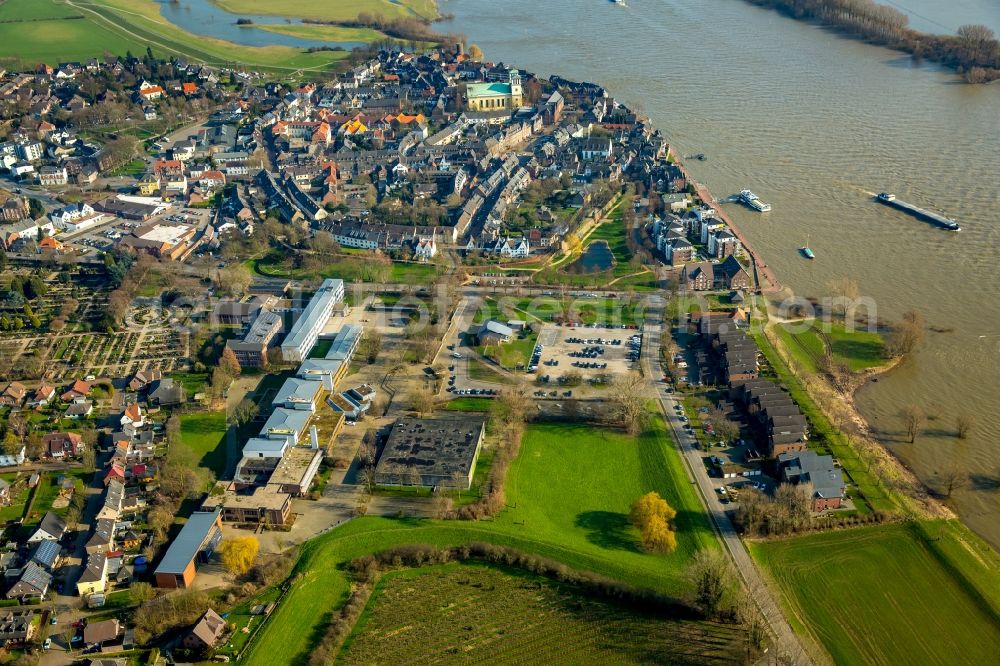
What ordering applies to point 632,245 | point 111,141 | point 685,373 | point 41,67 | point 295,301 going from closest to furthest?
point 685,373 < point 295,301 < point 632,245 < point 111,141 < point 41,67

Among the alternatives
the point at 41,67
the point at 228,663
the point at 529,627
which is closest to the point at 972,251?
the point at 529,627

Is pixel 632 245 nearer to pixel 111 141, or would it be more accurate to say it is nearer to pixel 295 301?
pixel 295 301

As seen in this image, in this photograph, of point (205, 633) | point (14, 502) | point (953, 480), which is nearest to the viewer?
point (205, 633)

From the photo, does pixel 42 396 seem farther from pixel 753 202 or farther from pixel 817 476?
pixel 753 202

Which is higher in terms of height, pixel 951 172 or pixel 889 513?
pixel 951 172

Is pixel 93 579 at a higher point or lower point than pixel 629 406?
lower

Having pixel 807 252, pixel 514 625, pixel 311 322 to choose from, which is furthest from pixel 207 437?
pixel 807 252

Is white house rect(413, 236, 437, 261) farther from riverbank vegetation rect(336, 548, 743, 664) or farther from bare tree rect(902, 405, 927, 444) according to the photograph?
bare tree rect(902, 405, 927, 444)
